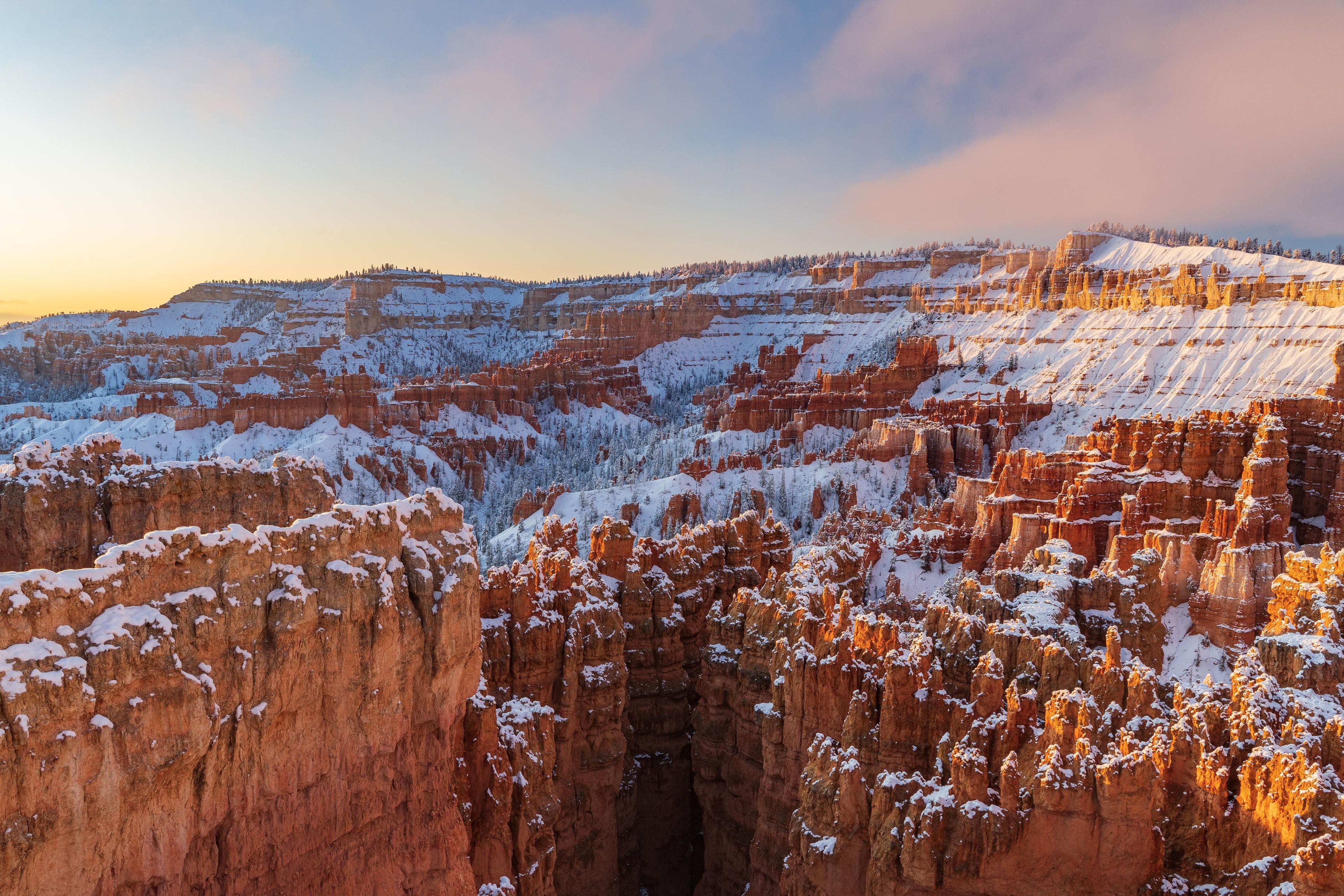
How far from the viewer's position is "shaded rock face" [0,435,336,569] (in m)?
11.1

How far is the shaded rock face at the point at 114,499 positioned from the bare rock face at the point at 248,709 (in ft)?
10.2

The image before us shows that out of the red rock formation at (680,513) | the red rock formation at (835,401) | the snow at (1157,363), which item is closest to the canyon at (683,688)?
the red rock formation at (680,513)

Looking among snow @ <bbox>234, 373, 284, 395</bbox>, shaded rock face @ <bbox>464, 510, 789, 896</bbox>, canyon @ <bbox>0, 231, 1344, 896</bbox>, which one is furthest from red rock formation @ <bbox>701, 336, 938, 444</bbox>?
snow @ <bbox>234, 373, 284, 395</bbox>

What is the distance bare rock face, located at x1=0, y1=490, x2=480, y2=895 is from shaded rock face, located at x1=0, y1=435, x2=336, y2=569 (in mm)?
3122

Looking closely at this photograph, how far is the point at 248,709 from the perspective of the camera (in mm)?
8594

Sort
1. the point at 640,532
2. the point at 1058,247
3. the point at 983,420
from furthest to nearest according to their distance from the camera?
the point at 1058,247 → the point at 983,420 → the point at 640,532

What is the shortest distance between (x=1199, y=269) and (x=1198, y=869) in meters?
106

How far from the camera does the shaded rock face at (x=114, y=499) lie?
36.6 feet

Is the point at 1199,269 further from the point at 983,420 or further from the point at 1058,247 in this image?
the point at 983,420

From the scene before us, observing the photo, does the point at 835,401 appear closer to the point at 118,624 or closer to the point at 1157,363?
the point at 1157,363

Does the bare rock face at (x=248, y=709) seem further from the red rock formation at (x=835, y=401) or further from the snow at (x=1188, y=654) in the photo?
the red rock formation at (x=835, y=401)

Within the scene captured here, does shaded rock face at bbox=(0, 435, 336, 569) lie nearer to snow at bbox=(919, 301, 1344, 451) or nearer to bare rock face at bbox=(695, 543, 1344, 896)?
bare rock face at bbox=(695, 543, 1344, 896)

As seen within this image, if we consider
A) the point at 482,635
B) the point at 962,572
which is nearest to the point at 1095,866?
the point at 482,635

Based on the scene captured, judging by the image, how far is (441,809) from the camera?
10984mm
